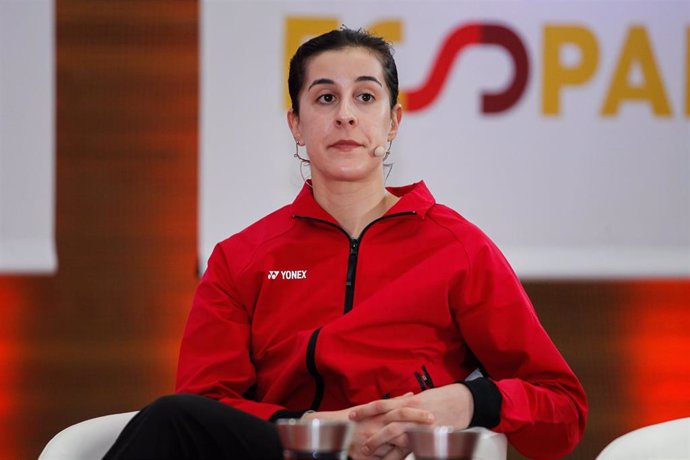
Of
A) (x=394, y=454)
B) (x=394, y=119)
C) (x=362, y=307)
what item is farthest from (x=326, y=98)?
(x=394, y=454)

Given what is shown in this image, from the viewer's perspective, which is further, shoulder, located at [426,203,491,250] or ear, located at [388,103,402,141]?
ear, located at [388,103,402,141]

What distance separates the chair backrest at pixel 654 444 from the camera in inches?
81.0

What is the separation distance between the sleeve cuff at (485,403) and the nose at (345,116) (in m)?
0.59

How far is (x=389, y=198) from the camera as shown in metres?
2.37

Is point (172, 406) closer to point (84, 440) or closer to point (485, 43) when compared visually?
point (84, 440)

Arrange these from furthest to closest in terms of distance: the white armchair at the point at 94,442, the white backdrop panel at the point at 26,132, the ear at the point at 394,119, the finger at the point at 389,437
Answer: the white backdrop panel at the point at 26,132 < the ear at the point at 394,119 < the white armchair at the point at 94,442 < the finger at the point at 389,437

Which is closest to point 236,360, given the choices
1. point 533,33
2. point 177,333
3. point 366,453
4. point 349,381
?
point 349,381

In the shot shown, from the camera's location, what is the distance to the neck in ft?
7.62

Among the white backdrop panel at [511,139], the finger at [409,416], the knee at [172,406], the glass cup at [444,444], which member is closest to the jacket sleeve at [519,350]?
the finger at [409,416]

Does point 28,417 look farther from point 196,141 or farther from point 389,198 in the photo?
point 389,198

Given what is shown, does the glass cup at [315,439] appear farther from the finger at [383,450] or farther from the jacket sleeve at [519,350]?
the jacket sleeve at [519,350]

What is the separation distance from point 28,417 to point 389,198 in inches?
69.2

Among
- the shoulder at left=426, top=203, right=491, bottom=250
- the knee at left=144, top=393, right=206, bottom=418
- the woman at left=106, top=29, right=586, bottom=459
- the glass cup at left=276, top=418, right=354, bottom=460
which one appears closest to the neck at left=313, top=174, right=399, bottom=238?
the woman at left=106, top=29, right=586, bottom=459

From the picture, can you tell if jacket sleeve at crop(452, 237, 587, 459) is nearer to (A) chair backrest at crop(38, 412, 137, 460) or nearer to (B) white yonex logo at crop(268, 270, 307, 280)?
(B) white yonex logo at crop(268, 270, 307, 280)
